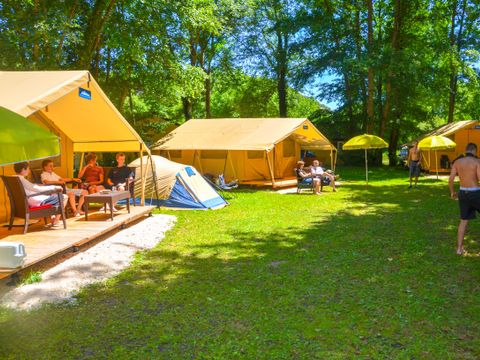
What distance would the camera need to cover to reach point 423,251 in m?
6.27

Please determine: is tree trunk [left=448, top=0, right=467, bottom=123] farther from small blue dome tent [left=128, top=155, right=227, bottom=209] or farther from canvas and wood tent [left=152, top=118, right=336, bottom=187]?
small blue dome tent [left=128, top=155, right=227, bottom=209]

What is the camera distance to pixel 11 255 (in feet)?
14.0

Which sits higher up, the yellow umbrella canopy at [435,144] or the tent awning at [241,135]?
the tent awning at [241,135]

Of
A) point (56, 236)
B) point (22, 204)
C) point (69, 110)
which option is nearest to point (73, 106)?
point (69, 110)

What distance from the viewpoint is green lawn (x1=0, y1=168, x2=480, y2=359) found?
3.42m

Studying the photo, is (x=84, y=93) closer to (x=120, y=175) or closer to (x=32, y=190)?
(x=32, y=190)

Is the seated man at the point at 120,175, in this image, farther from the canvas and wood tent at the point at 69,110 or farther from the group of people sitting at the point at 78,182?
the canvas and wood tent at the point at 69,110

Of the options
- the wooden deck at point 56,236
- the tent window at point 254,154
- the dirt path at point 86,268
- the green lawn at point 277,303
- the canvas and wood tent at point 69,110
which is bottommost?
the green lawn at point 277,303

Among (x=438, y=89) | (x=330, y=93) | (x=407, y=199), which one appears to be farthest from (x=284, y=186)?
(x=330, y=93)

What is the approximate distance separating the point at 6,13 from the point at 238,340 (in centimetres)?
1384

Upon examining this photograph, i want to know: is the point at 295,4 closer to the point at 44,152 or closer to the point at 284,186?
the point at 284,186

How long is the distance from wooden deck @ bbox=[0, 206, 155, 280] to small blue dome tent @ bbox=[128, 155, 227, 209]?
104 inches

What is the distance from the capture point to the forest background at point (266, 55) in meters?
15.1

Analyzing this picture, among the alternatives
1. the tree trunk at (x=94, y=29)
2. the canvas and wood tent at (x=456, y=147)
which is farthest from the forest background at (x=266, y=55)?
the canvas and wood tent at (x=456, y=147)
